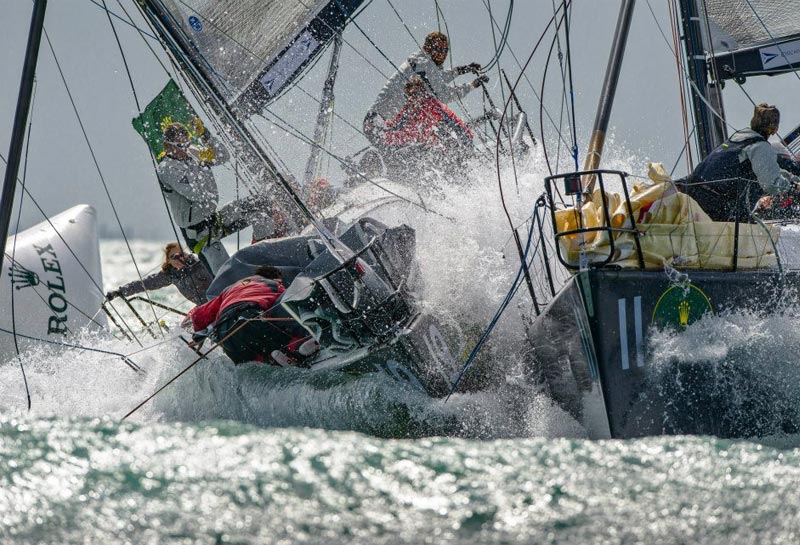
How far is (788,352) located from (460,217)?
1.88 meters

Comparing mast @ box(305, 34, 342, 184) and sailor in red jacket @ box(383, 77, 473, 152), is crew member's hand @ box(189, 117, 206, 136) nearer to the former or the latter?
mast @ box(305, 34, 342, 184)

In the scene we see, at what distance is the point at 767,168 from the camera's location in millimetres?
4668

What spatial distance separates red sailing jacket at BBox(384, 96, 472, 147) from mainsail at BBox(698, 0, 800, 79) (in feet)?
5.80

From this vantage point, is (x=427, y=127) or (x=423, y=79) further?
(x=423, y=79)

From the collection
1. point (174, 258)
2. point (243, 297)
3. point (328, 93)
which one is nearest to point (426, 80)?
point (328, 93)

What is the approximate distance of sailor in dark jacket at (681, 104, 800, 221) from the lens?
4.64 m

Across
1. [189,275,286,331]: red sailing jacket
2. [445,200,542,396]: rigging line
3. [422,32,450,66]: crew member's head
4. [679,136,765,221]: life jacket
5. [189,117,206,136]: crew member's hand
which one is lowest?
[445,200,542,396]: rigging line

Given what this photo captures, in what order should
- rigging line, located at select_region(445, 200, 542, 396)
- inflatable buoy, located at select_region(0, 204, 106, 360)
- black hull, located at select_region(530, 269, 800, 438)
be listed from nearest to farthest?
1. black hull, located at select_region(530, 269, 800, 438)
2. rigging line, located at select_region(445, 200, 542, 396)
3. inflatable buoy, located at select_region(0, 204, 106, 360)

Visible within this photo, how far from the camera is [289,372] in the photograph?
503cm

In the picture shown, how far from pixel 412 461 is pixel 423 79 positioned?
4.39 metres

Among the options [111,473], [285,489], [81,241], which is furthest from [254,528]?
[81,241]

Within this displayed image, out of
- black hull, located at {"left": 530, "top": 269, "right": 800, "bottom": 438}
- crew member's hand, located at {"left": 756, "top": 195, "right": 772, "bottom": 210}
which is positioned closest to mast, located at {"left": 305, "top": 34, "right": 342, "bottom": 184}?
crew member's hand, located at {"left": 756, "top": 195, "right": 772, "bottom": 210}

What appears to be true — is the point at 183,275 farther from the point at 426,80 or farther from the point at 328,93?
the point at 426,80

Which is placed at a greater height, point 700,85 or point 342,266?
point 700,85
